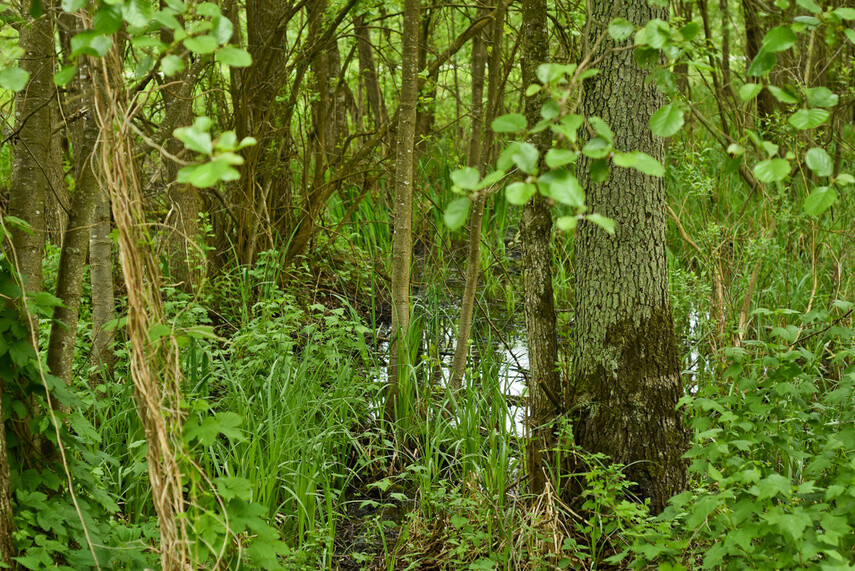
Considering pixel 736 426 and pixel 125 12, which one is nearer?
pixel 125 12

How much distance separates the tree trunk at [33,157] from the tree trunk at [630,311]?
5.99ft

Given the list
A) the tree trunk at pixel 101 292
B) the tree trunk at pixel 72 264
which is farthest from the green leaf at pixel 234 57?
the tree trunk at pixel 101 292

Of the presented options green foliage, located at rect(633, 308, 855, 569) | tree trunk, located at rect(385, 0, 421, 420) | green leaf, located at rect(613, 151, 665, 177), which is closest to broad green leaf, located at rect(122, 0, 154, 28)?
green leaf, located at rect(613, 151, 665, 177)

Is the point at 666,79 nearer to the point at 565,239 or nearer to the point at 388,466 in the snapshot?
the point at 388,466

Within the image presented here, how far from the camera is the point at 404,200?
11.6 ft

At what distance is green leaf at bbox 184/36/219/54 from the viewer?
1.14 meters

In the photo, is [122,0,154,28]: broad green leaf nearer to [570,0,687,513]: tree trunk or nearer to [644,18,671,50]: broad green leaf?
[644,18,671,50]: broad green leaf

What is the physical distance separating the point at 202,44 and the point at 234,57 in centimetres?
6

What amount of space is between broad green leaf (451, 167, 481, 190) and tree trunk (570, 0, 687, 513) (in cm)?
155

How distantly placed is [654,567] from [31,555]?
72.8 inches

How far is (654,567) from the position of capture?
2.42 meters

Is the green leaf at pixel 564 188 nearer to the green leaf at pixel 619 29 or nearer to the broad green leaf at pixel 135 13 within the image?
the green leaf at pixel 619 29

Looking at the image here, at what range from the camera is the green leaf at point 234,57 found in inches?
46.6

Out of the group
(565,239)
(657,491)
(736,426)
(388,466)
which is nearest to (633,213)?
(736,426)
